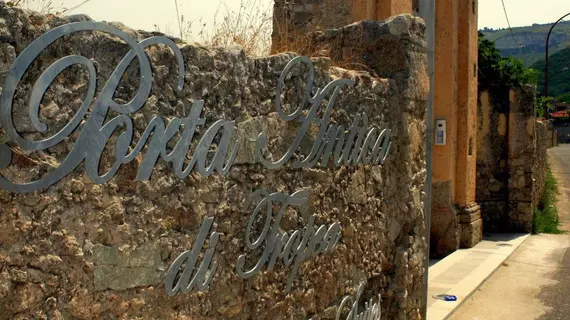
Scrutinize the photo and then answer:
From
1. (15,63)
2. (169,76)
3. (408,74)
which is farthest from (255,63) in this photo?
(408,74)

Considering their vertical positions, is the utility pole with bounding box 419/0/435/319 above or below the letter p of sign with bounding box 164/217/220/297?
above

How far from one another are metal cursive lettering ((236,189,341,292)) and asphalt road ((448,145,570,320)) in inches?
147

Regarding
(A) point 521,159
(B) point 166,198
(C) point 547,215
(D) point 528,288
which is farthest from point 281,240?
(C) point 547,215

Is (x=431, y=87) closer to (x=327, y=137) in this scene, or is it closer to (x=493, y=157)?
(x=327, y=137)

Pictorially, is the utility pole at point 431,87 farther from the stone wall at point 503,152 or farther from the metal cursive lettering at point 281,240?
the stone wall at point 503,152

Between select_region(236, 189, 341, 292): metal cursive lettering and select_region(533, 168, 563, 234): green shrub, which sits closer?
select_region(236, 189, 341, 292): metal cursive lettering

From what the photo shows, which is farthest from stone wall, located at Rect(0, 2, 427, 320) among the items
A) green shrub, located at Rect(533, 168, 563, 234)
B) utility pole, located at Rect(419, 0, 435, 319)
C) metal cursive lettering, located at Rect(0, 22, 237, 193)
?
green shrub, located at Rect(533, 168, 563, 234)

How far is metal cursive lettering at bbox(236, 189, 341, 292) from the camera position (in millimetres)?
3568

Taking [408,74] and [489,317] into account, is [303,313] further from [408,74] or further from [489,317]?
[489,317]

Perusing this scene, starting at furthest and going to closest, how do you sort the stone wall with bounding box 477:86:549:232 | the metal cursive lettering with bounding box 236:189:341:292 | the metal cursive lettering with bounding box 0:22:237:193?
the stone wall with bounding box 477:86:549:232 < the metal cursive lettering with bounding box 236:189:341:292 < the metal cursive lettering with bounding box 0:22:237:193

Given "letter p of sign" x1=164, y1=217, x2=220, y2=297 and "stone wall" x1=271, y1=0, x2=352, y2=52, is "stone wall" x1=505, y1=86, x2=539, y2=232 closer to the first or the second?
"stone wall" x1=271, y1=0, x2=352, y2=52

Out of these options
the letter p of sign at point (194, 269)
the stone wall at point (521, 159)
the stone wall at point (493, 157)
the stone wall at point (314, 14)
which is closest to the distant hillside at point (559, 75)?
the stone wall at point (521, 159)

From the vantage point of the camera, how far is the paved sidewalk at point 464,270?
24.6 ft

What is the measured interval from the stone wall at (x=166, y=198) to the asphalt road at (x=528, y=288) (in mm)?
3372
